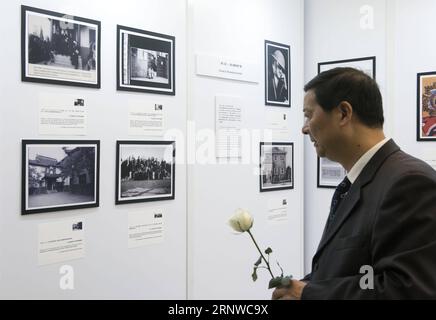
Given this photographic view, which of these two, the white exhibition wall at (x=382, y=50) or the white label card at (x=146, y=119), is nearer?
the white label card at (x=146, y=119)

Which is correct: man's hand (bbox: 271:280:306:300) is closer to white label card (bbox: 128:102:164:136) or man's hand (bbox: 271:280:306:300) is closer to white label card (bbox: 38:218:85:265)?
white label card (bbox: 38:218:85:265)

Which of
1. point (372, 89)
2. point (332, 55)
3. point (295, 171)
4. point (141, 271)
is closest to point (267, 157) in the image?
point (295, 171)

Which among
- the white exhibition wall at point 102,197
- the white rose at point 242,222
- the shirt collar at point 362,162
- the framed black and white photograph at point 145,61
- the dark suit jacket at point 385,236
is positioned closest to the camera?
the dark suit jacket at point 385,236

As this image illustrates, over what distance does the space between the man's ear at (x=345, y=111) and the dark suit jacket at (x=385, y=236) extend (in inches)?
5.5

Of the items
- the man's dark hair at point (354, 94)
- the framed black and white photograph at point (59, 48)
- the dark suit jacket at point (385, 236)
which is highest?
the framed black and white photograph at point (59, 48)

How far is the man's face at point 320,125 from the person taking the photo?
4.44 feet

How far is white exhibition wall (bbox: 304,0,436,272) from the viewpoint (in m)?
2.84

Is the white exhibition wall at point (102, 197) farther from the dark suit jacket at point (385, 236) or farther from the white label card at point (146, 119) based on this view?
the dark suit jacket at point (385, 236)

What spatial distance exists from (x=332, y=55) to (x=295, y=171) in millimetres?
923

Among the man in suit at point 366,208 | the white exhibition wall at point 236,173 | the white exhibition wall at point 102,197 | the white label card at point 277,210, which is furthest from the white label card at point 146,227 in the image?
the man in suit at point 366,208

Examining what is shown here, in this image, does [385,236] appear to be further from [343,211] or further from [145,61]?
[145,61]

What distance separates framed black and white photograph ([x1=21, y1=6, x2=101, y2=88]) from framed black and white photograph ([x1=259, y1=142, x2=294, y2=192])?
133 centimetres

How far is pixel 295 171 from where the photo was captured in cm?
329

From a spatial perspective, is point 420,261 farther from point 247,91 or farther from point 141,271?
point 247,91
